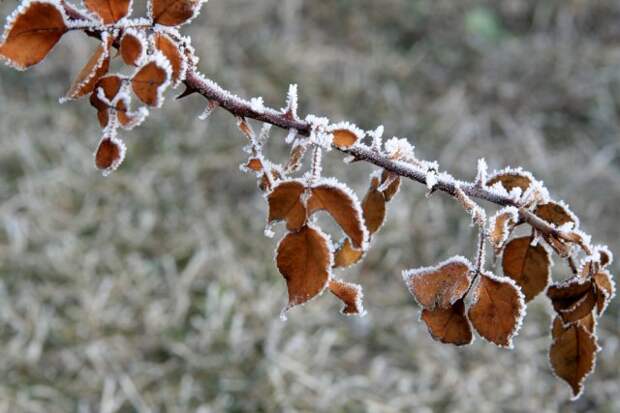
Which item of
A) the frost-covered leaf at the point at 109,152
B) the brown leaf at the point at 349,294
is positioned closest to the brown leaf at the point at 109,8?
the frost-covered leaf at the point at 109,152

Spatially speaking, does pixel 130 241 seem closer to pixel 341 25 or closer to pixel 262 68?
pixel 262 68

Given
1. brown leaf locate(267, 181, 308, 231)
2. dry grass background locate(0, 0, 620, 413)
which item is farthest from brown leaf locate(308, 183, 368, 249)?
dry grass background locate(0, 0, 620, 413)

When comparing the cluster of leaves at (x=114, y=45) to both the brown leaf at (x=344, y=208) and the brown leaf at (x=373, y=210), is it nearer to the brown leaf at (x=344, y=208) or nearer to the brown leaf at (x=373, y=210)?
the brown leaf at (x=344, y=208)

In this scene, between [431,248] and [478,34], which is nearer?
[431,248]

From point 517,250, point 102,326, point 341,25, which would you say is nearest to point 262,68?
point 341,25

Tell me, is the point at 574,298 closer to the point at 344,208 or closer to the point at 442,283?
the point at 442,283

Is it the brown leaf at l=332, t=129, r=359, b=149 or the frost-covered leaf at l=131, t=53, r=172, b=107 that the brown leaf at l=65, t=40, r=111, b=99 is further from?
the brown leaf at l=332, t=129, r=359, b=149
